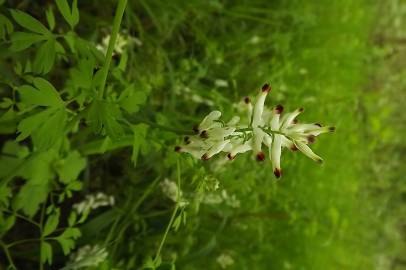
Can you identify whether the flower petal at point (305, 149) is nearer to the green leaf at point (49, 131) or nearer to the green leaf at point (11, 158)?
the green leaf at point (49, 131)

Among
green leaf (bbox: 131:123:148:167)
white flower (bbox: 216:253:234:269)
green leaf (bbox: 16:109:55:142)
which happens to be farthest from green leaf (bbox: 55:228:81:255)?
white flower (bbox: 216:253:234:269)

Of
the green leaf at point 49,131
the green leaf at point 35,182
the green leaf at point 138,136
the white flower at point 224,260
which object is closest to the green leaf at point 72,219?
the green leaf at point 35,182

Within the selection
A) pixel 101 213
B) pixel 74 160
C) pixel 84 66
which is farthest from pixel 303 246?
pixel 84 66

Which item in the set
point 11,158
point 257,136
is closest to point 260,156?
point 257,136

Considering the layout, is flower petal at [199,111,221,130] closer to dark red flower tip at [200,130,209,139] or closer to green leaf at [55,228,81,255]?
dark red flower tip at [200,130,209,139]

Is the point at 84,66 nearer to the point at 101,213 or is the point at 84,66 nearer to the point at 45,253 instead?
the point at 45,253

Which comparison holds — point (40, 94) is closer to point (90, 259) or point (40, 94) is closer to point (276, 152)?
point (276, 152)
